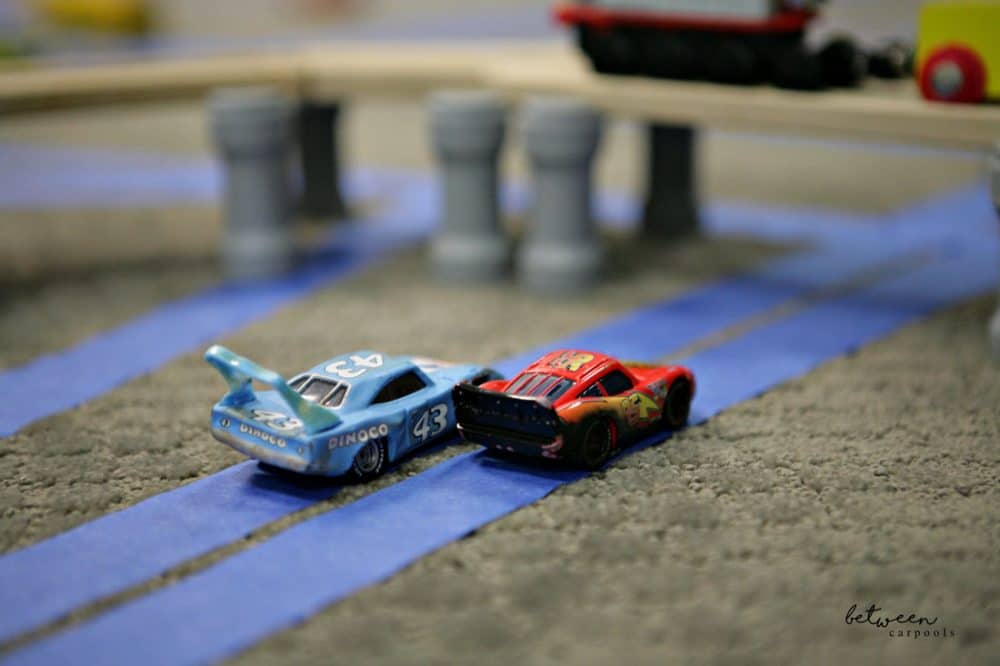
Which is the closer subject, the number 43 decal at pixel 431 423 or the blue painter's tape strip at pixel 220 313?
the number 43 decal at pixel 431 423

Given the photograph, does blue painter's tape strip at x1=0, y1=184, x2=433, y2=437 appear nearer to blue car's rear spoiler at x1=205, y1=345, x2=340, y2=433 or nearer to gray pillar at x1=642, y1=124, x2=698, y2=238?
blue car's rear spoiler at x1=205, y1=345, x2=340, y2=433

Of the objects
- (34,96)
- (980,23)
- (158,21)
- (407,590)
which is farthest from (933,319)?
(158,21)

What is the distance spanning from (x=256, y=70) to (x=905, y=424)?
4.12 m

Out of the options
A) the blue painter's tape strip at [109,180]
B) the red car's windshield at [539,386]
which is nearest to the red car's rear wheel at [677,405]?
the red car's windshield at [539,386]

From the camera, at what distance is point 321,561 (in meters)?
3.20

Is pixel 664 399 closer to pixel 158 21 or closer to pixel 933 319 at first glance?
pixel 933 319

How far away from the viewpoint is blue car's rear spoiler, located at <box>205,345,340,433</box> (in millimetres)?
3465

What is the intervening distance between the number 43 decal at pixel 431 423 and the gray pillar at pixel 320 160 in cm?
380

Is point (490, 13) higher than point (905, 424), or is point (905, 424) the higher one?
point (490, 13)

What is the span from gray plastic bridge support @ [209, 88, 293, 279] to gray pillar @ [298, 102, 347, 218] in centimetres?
97

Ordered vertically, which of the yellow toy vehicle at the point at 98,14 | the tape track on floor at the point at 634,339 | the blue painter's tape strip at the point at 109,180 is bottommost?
the tape track on floor at the point at 634,339

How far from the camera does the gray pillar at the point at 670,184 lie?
6820 millimetres

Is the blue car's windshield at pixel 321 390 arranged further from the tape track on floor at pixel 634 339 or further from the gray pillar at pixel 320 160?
the gray pillar at pixel 320 160

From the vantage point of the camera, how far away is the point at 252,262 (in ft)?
20.3
